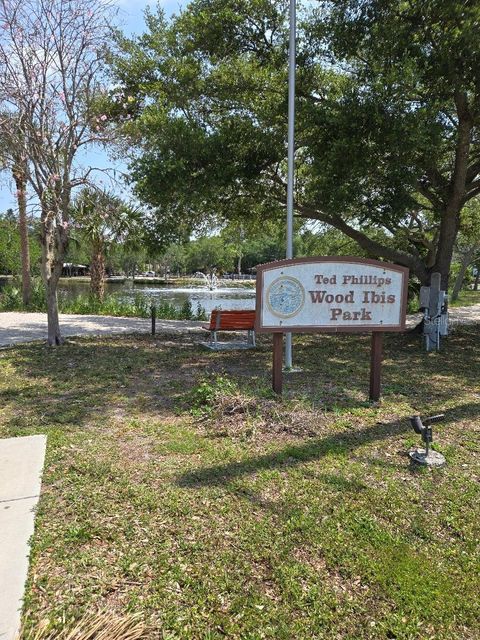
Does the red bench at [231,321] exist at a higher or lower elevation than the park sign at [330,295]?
lower

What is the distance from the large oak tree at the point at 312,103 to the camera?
7488mm

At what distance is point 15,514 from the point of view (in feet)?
9.37

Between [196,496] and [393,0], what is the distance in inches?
328

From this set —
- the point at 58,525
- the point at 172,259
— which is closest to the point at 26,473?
the point at 58,525

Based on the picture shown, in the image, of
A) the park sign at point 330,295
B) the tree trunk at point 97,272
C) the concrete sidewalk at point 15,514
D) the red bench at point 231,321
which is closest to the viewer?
the concrete sidewalk at point 15,514

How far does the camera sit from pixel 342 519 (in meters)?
2.92

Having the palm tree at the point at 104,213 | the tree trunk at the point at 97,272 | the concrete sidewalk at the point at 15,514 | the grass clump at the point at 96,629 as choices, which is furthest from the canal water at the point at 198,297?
the grass clump at the point at 96,629

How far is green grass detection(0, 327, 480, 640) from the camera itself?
2.18 metres

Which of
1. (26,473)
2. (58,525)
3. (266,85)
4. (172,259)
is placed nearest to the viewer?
(58,525)

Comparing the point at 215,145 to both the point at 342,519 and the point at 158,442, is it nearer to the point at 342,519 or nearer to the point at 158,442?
the point at 158,442

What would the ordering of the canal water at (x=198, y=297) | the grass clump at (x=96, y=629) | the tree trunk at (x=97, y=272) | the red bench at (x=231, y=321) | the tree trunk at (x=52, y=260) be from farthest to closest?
the canal water at (x=198, y=297)
the tree trunk at (x=97, y=272)
the red bench at (x=231, y=321)
the tree trunk at (x=52, y=260)
the grass clump at (x=96, y=629)

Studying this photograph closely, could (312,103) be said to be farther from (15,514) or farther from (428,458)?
(15,514)

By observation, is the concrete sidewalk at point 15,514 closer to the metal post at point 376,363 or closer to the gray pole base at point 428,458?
the gray pole base at point 428,458

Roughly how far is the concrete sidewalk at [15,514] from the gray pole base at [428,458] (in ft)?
9.26
